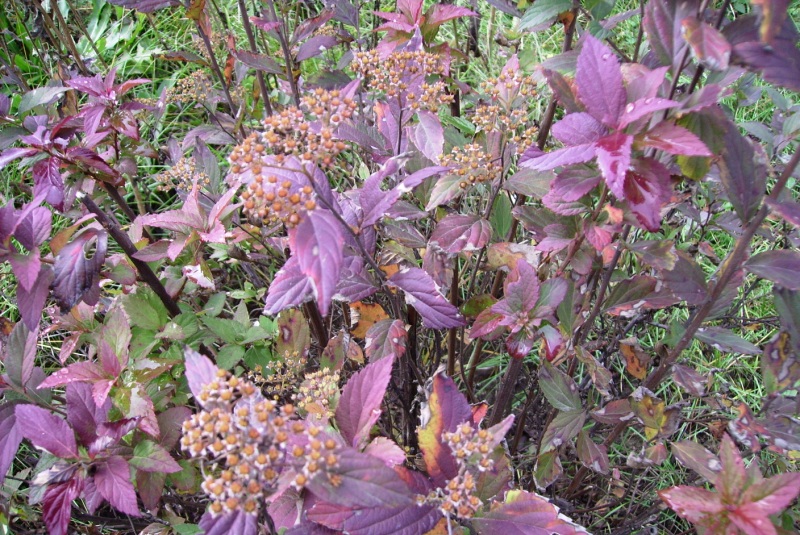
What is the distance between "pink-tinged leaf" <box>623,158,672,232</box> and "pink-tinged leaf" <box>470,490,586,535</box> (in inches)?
20.2

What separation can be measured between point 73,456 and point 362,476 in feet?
2.36

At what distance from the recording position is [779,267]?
3.46ft

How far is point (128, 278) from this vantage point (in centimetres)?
147

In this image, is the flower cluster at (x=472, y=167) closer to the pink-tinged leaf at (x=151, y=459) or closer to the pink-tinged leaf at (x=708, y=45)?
the pink-tinged leaf at (x=708, y=45)

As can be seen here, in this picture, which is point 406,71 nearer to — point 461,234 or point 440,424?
point 461,234

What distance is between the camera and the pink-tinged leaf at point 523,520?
3.26ft

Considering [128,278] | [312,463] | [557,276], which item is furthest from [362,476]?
[128,278]

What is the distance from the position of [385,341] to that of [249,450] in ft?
1.93

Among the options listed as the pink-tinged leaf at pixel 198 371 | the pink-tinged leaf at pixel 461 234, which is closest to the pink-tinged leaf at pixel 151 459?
the pink-tinged leaf at pixel 198 371

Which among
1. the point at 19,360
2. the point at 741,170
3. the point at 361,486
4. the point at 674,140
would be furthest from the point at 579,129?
the point at 19,360

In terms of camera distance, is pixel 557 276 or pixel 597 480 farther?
pixel 597 480

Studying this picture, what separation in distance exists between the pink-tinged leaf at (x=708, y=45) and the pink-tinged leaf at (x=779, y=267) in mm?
420

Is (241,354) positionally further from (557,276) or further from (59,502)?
(557,276)

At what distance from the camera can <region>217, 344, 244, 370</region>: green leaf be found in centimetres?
166
